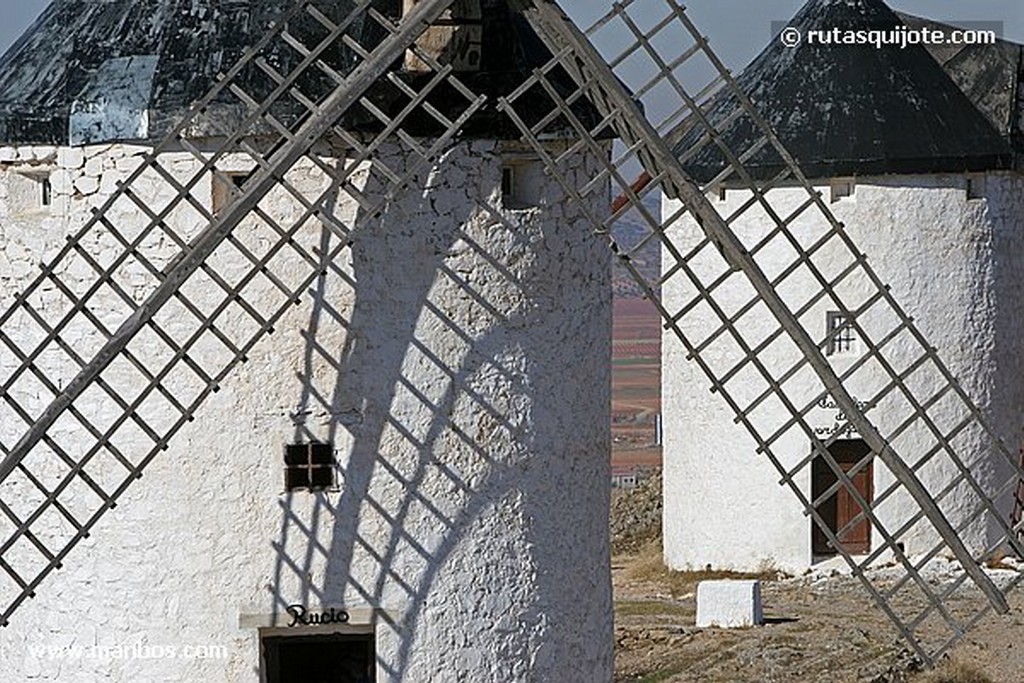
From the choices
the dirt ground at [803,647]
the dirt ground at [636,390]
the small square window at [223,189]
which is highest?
the dirt ground at [636,390]

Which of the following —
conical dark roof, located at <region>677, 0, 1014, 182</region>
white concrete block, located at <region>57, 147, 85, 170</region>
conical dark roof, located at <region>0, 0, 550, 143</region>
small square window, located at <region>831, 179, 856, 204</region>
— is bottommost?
white concrete block, located at <region>57, 147, 85, 170</region>

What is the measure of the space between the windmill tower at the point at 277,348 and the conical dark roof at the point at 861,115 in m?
9.81

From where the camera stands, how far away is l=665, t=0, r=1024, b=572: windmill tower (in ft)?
68.1

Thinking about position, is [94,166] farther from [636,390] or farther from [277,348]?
[636,390]

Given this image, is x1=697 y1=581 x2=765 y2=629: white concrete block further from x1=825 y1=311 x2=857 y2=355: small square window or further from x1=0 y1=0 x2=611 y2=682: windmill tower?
x1=0 y1=0 x2=611 y2=682: windmill tower

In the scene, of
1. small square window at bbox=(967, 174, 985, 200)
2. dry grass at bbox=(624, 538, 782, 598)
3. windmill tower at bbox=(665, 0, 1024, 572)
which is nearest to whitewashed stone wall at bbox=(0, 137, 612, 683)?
dry grass at bbox=(624, 538, 782, 598)

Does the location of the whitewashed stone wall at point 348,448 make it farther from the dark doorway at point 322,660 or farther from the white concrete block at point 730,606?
the white concrete block at point 730,606

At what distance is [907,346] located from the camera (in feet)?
68.7

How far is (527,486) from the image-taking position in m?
11.2

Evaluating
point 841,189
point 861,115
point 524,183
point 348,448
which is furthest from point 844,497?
point 348,448

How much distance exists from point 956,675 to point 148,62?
732 cm

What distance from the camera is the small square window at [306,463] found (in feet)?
35.6

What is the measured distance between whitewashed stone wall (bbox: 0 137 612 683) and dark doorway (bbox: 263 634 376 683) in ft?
1.30

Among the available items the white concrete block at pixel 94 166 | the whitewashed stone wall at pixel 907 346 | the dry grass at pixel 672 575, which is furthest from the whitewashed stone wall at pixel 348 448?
the whitewashed stone wall at pixel 907 346
